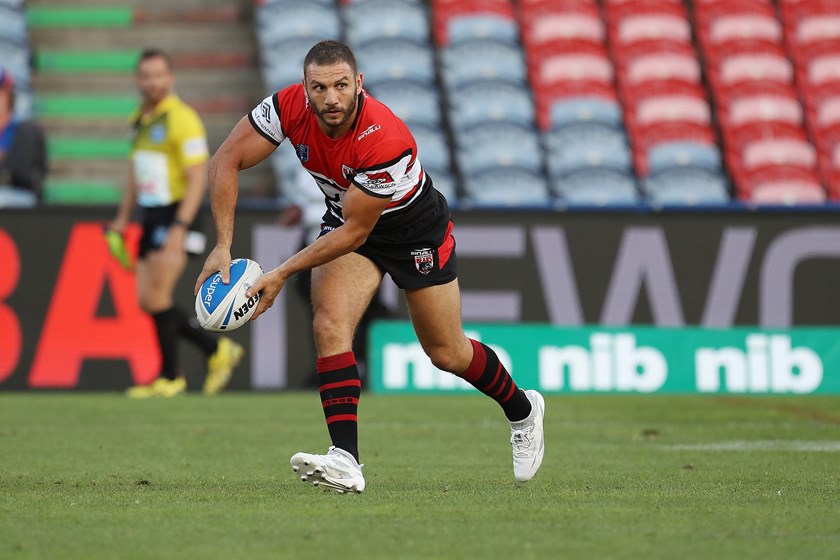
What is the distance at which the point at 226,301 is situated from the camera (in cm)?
585

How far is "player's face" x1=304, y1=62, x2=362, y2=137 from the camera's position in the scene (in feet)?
18.5

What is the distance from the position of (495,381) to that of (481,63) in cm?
1114

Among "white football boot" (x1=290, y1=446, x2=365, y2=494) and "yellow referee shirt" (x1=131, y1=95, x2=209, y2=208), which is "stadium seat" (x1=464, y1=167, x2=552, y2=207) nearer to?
"yellow referee shirt" (x1=131, y1=95, x2=209, y2=208)

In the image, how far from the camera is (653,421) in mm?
9852

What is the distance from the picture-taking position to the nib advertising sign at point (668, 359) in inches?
485

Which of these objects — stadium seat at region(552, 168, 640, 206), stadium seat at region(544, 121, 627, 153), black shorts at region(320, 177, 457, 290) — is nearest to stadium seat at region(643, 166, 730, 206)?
stadium seat at region(552, 168, 640, 206)

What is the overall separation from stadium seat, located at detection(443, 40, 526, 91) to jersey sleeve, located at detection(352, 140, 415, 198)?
11.2 meters

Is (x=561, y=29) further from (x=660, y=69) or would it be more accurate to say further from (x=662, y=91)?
(x=662, y=91)

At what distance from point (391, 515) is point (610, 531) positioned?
2.69 feet

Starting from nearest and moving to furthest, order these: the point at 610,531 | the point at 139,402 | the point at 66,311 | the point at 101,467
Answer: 1. the point at 610,531
2. the point at 101,467
3. the point at 139,402
4. the point at 66,311

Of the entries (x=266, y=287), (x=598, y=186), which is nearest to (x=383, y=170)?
(x=266, y=287)

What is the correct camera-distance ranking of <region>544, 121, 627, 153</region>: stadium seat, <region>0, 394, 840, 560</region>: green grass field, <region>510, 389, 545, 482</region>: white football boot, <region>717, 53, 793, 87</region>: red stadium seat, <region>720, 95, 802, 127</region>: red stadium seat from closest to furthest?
<region>0, 394, 840, 560</region>: green grass field → <region>510, 389, 545, 482</region>: white football boot → <region>544, 121, 627, 153</region>: stadium seat → <region>720, 95, 802, 127</region>: red stadium seat → <region>717, 53, 793, 87</region>: red stadium seat

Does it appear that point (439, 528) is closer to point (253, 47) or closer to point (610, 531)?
point (610, 531)

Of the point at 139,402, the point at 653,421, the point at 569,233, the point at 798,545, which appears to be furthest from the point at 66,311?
the point at 798,545
